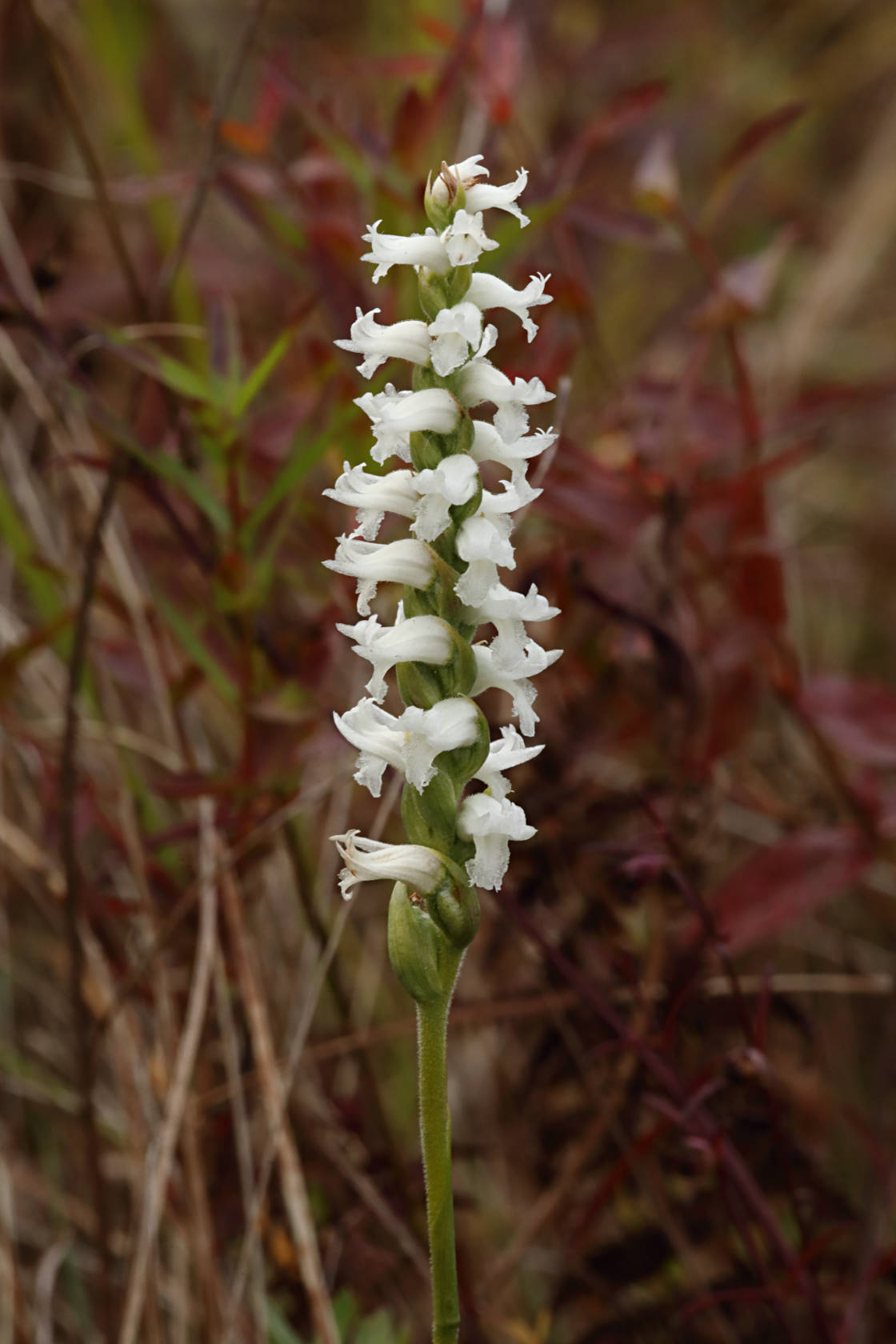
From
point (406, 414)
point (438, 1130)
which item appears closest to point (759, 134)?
point (406, 414)

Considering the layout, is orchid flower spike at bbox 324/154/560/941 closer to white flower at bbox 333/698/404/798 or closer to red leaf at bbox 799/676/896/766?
white flower at bbox 333/698/404/798

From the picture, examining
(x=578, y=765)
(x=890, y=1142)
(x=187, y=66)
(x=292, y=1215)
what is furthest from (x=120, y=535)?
(x=187, y=66)

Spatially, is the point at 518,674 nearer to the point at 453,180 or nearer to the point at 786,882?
the point at 453,180

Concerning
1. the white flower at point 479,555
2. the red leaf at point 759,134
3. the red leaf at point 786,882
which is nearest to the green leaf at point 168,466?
the white flower at point 479,555

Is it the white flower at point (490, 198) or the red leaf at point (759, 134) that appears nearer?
the white flower at point (490, 198)

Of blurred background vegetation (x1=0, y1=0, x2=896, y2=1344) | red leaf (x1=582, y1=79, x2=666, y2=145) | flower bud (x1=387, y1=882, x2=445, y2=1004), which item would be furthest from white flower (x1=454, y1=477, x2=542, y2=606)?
red leaf (x1=582, y1=79, x2=666, y2=145)

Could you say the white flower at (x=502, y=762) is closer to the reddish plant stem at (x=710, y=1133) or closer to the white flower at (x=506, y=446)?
the white flower at (x=506, y=446)
